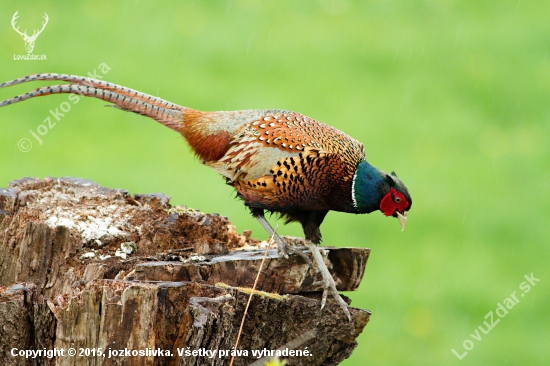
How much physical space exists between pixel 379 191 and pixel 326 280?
940 mm

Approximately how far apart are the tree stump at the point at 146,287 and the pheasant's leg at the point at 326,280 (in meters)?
0.05

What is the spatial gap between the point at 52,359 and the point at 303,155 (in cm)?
231

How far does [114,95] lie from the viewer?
6160 millimetres

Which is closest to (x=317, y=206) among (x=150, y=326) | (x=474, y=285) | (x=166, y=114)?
(x=166, y=114)

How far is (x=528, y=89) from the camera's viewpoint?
12812mm

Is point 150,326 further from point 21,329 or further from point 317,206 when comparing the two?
point 317,206

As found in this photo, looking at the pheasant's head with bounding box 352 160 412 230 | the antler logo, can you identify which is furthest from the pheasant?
the antler logo

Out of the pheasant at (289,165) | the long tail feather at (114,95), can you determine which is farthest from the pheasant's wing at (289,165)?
the long tail feather at (114,95)

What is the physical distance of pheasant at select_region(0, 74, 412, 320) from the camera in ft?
19.0

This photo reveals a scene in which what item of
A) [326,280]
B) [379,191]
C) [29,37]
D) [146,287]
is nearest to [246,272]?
[326,280]

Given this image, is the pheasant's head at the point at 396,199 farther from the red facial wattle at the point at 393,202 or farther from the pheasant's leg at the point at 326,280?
the pheasant's leg at the point at 326,280

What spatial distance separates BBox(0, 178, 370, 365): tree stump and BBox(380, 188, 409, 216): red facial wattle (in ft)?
1.50

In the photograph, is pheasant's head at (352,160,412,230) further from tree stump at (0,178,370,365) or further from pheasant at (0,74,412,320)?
tree stump at (0,178,370,365)

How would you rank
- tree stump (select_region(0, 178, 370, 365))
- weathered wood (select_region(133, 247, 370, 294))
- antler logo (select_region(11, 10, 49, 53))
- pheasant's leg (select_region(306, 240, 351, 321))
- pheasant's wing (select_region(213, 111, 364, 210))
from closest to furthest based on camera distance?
tree stump (select_region(0, 178, 370, 365)) < weathered wood (select_region(133, 247, 370, 294)) < pheasant's leg (select_region(306, 240, 351, 321)) < pheasant's wing (select_region(213, 111, 364, 210)) < antler logo (select_region(11, 10, 49, 53))
